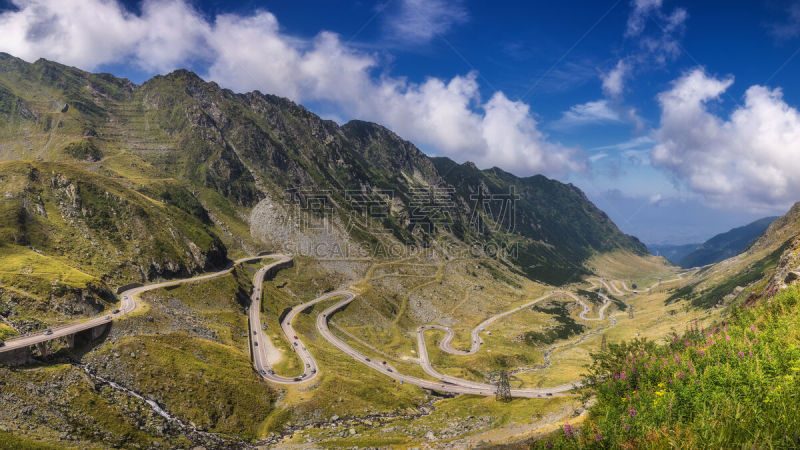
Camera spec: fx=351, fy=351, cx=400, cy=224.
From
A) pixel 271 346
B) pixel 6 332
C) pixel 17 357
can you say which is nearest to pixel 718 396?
pixel 17 357

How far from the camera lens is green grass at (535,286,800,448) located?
11.6 m

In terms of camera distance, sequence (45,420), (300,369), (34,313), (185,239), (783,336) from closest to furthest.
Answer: (783,336)
(45,420)
(34,313)
(300,369)
(185,239)

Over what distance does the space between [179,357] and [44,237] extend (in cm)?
6732

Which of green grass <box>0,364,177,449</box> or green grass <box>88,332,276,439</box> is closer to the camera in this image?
green grass <box>0,364,177,449</box>

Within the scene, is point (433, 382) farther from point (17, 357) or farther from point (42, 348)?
point (17, 357)

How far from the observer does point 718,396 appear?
14625 mm

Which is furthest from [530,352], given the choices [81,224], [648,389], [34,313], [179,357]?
[81,224]

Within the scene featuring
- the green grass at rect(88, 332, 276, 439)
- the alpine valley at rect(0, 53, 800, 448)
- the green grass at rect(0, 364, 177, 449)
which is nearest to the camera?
the alpine valley at rect(0, 53, 800, 448)

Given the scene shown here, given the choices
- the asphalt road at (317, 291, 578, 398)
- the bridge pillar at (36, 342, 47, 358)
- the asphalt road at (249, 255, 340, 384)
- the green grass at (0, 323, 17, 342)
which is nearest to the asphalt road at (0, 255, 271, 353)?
the bridge pillar at (36, 342, 47, 358)

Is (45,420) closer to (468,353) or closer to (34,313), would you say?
(34,313)

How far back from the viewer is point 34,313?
68.7m

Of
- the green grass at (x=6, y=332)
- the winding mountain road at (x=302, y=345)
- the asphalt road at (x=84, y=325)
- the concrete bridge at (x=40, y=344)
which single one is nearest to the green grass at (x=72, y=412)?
the concrete bridge at (x=40, y=344)

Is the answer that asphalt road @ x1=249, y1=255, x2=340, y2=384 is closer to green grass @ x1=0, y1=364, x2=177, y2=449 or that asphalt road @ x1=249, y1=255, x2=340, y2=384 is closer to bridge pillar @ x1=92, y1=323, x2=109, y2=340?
bridge pillar @ x1=92, y1=323, x2=109, y2=340

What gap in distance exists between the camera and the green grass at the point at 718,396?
11609 mm
